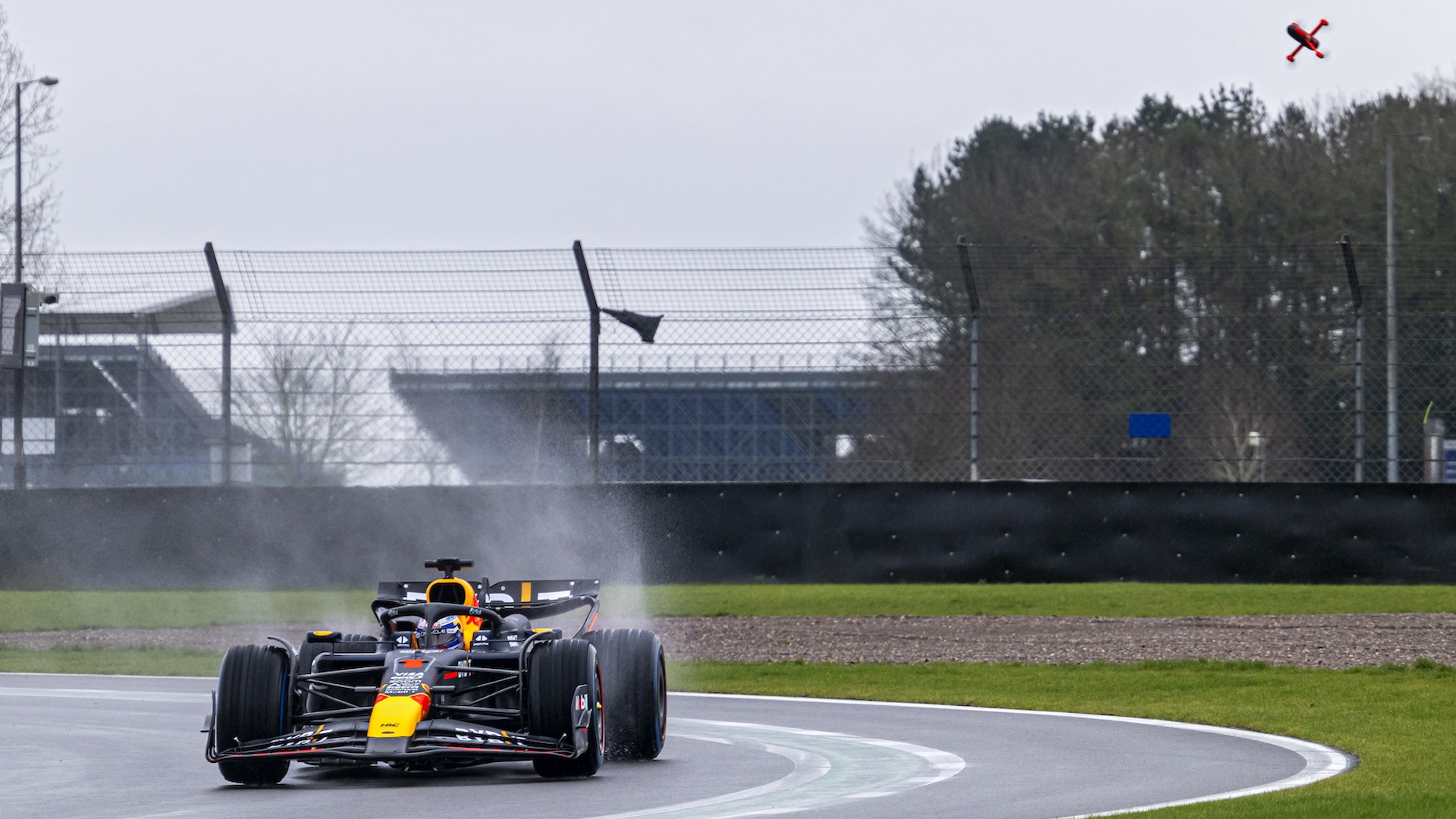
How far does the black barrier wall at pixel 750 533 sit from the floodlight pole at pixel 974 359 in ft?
0.83

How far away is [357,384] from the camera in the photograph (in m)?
17.4

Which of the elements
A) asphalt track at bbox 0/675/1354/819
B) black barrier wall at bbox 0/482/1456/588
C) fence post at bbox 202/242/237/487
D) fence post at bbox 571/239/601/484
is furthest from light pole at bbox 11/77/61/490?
asphalt track at bbox 0/675/1354/819

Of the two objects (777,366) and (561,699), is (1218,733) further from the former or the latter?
(777,366)

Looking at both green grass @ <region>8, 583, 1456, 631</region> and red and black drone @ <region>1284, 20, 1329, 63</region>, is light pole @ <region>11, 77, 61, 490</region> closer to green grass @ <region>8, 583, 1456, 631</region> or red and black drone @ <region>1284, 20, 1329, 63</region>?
green grass @ <region>8, 583, 1456, 631</region>

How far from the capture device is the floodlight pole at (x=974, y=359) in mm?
17312

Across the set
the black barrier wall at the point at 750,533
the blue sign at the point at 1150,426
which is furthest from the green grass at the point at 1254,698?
the blue sign at the point at 1150,426

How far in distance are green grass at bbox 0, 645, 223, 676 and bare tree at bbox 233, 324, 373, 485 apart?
8.11 ft

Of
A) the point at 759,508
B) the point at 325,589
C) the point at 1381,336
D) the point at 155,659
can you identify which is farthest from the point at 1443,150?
the point at 155,659

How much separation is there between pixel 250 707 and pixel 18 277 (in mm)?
14079

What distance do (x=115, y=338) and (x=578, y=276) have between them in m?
4.25

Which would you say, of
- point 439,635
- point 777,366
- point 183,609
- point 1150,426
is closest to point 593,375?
point 777,366

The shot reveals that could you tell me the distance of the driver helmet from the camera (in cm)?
898

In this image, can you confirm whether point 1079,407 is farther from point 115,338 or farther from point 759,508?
point 115,338

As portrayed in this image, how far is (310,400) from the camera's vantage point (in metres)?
17.5
